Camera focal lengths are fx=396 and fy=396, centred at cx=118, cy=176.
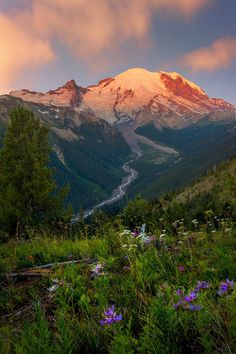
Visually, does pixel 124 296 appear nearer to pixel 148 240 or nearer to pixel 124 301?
pixel 124 301

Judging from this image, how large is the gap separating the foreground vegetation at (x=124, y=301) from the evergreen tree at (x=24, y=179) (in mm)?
22972

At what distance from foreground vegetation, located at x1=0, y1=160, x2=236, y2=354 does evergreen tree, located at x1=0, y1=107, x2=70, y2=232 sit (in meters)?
23.0

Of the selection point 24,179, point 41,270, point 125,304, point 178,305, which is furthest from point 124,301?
point 24,179

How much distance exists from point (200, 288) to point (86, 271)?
8.74 feet

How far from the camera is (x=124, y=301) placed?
14.8 ft

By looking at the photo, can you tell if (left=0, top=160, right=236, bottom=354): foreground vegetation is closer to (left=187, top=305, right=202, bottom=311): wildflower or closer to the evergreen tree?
(left=187, top=305, right=202, bottom=311): wildflower

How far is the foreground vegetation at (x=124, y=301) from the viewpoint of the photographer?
3.15 meters

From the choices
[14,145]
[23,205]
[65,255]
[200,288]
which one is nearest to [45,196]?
[23,205]

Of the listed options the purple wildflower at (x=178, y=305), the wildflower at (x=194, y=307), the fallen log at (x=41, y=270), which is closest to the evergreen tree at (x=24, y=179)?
the fallen log at (x=41, y=270)

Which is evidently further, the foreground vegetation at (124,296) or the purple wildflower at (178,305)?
the purple wildflower at (178,305)

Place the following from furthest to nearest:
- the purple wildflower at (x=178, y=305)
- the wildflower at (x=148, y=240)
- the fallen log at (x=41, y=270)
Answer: the fallen log at (x=41, y=270) → the wildflower at (x=148, y=240) → the purple wildflower at (x=178, y=305)

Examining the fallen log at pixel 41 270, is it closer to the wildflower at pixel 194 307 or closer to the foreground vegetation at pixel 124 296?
the foreground vegetation at pixel 124 296

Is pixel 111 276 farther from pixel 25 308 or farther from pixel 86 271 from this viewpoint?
pixel 25 308

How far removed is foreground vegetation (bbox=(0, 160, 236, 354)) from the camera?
10.3ft
